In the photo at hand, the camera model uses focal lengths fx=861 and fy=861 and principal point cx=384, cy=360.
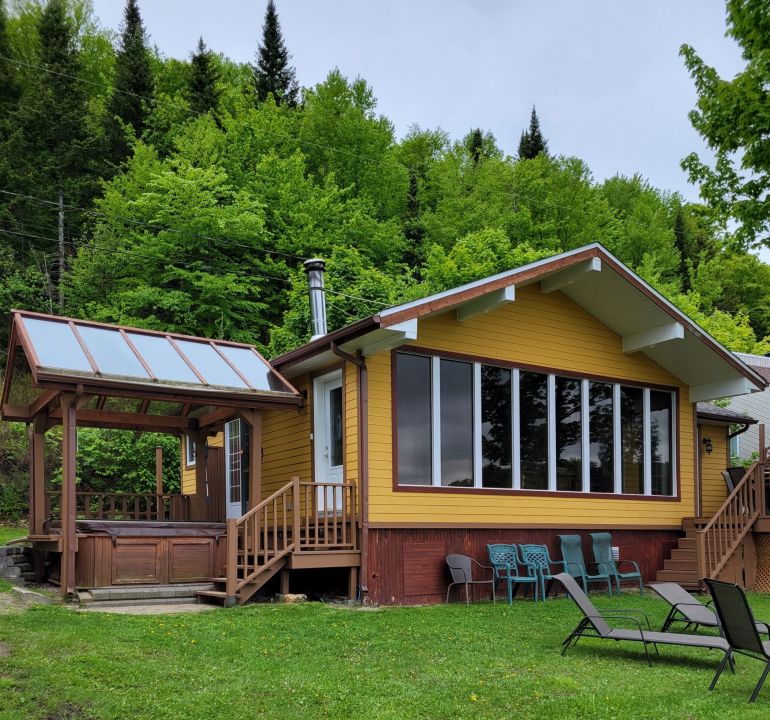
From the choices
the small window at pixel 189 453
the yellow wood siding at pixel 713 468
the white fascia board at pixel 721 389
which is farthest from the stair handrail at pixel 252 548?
the yellow wood siding at pixel 713 468

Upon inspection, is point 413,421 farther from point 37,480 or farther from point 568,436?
point 37,480

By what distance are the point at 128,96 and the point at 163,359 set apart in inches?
982

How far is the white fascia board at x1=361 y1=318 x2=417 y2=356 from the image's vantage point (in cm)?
1040

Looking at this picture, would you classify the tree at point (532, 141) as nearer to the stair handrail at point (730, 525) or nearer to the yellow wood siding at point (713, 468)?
the yellow wood siding at point (713, 468)

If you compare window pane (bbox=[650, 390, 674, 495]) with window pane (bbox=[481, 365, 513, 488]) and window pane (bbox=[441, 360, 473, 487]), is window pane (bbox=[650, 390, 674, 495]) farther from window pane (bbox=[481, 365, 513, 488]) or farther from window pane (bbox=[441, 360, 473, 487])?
window pane (bbox=[441, 360, 473, 487])

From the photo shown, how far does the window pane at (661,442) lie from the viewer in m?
14.4

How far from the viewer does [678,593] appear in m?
9.10

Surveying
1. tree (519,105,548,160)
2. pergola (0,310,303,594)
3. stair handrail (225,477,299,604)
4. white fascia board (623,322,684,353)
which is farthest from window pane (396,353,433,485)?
tree (519,105,548,160)

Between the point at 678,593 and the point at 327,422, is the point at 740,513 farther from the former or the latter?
the point at 327,422

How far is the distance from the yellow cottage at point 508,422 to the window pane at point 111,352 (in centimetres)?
232

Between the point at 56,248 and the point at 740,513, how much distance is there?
82.3ft

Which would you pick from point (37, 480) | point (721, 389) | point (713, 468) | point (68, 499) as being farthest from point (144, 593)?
point (713, 468)

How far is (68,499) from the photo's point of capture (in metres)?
9.47

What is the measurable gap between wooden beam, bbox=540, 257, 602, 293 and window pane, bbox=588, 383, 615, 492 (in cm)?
174
